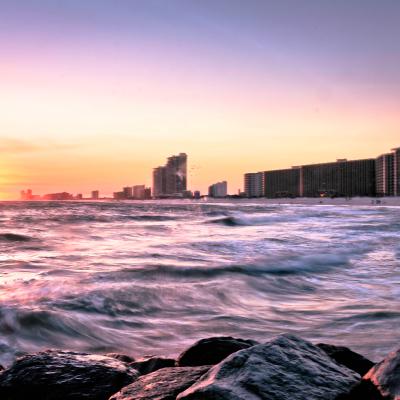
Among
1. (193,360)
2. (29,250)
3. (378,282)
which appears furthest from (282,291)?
(29,250)

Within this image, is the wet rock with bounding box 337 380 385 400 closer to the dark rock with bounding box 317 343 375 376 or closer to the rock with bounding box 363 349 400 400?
the rock with bounding box 363 349 400 400

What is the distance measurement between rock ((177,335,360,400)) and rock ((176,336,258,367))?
1.16 m

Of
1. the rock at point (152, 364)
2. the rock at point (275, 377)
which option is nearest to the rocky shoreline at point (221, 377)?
the rock at point (275, 377)

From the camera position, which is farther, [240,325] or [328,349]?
[240,325]

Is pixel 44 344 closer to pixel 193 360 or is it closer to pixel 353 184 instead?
pixel 193 360

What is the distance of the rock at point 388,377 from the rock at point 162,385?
121 centimetres

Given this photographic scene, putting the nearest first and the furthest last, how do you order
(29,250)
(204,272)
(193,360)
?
(193,360)
(204,272)
(29,250)

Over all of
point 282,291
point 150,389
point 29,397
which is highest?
point 150,389

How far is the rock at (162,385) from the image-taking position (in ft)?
10.4

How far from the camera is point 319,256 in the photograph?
56.9ft

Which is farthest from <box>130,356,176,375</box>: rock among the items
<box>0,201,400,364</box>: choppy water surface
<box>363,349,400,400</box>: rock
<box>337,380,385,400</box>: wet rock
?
<box>363,349,400,400</box>: rock

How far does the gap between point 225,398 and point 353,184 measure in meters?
205

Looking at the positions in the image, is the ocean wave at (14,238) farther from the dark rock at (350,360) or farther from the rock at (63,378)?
the dark rock at (350,360)

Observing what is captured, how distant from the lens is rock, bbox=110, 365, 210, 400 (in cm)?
318
